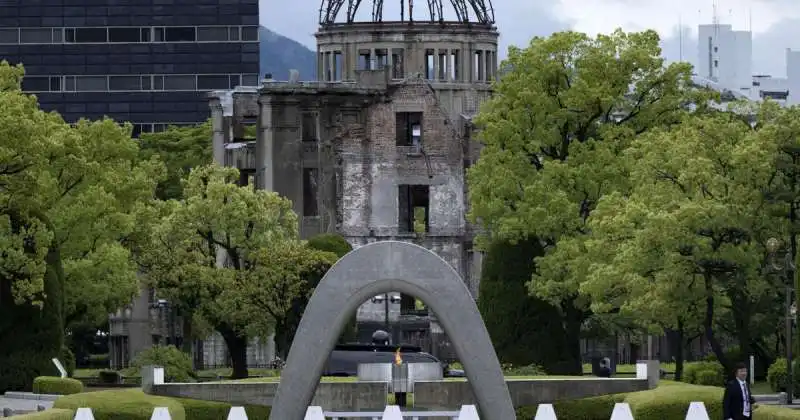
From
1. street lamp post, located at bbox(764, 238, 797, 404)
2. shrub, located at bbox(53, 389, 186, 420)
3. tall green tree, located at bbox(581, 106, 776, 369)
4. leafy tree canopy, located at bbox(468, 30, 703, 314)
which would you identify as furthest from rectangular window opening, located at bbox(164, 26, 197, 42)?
shrub, located at bbox(53, 389, 186, 420)

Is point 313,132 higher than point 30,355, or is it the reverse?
point 313,132

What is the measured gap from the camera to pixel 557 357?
79938 millimetres

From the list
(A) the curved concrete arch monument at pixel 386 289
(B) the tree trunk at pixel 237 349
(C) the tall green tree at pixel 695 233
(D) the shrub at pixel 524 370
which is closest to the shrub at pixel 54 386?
(D) the shrub at pixel 524 370

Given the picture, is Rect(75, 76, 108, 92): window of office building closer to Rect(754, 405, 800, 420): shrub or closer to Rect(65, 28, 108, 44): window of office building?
Rect(65, 28, 108, 44): window of office building

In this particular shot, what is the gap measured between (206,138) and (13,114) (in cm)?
6451

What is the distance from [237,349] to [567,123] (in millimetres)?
13867

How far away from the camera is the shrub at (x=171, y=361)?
265 feet

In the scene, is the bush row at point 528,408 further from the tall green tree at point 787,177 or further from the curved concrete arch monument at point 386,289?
the tall green tree at point 787,177

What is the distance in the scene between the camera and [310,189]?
103 m

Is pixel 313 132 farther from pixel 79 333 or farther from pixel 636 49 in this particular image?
pixel 636 49

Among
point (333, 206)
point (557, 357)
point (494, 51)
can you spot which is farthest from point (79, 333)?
point (557, 357)

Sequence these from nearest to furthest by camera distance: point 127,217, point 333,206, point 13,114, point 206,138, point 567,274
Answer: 1. point 13,114
2. point 567,274
3. point 127,217
4. point 333,206
5. point 206,138

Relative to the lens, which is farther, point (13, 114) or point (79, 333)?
point (79, 333)

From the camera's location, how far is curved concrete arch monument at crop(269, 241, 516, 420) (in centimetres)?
4466
